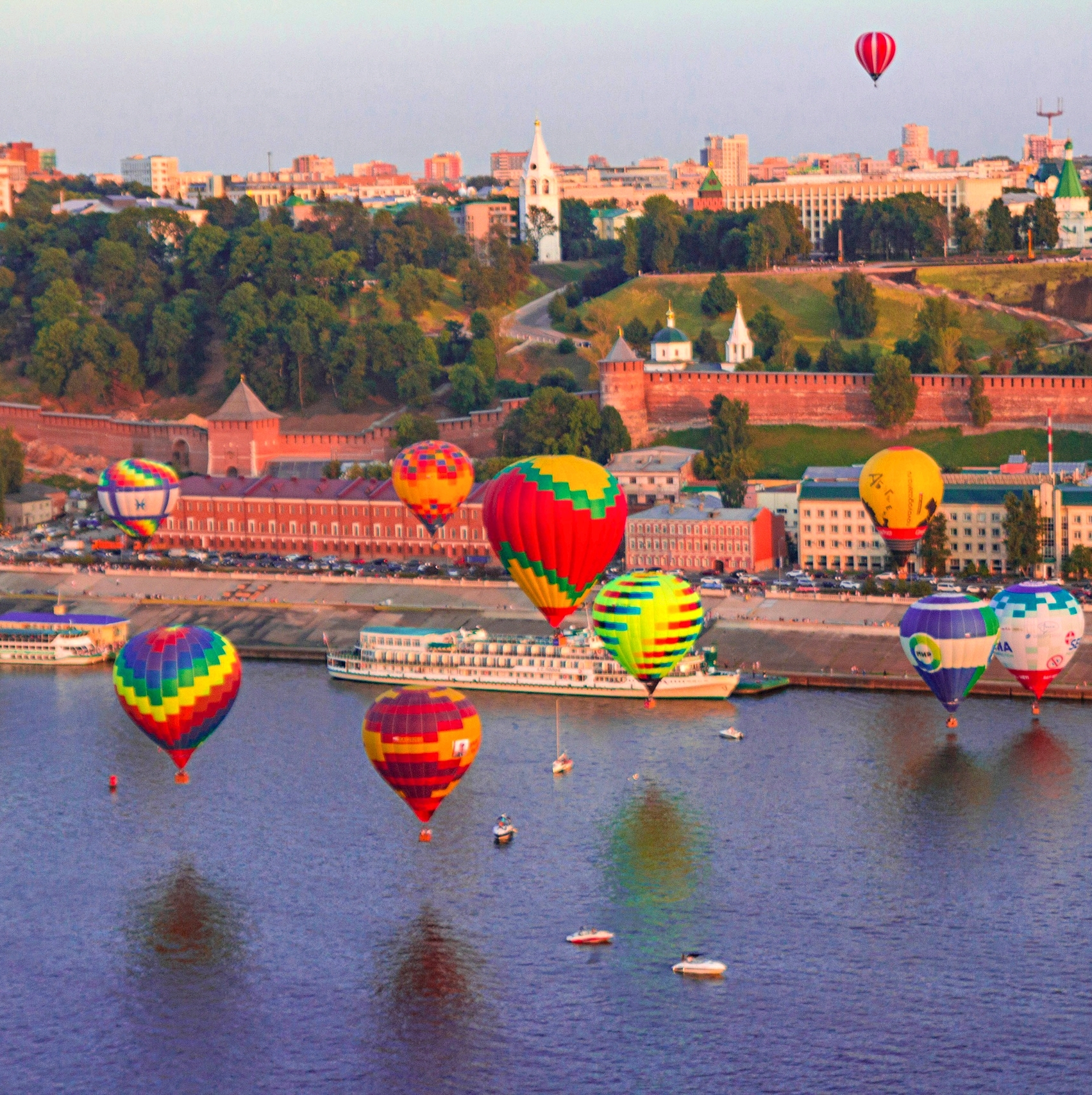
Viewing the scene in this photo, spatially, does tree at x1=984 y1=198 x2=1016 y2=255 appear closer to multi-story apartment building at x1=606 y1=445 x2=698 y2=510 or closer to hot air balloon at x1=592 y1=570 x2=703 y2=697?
multi-story apartment building at x1=606 y1=445 x2=698 y2=510

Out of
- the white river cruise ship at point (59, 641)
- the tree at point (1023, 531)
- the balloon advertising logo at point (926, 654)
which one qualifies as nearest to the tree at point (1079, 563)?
the tree at point (1023, 531)

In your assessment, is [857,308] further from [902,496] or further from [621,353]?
[902,496]

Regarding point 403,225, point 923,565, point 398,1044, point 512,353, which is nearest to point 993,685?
point 923,565

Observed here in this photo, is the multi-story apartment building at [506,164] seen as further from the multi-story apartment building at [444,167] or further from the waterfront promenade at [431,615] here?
the waterfront promenade at [431,615]

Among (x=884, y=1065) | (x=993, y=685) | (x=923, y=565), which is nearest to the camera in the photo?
(x=884, y=1065)

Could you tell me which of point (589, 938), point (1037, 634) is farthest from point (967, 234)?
point (589, 938)

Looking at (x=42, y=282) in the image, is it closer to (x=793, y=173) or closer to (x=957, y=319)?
(x=957, y=319)

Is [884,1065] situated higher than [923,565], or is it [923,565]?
[923,565]

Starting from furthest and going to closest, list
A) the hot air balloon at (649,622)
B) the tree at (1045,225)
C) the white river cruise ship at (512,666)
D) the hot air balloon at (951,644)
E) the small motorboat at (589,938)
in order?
the tree at (1045,225), the white river cruise ship at (512,666), the hot air balloon at (649,622), the hot air balloon at (951,644), the small motorboat at (589,938)
